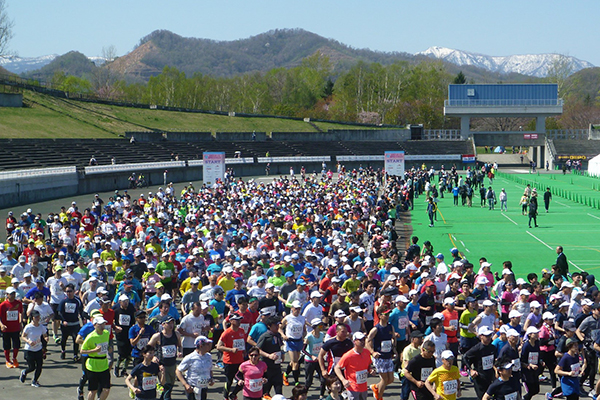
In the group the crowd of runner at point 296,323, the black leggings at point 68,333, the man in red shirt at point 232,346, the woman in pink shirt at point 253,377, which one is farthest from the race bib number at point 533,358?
the black leggings at point 68,333

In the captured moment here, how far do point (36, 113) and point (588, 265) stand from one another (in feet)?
209

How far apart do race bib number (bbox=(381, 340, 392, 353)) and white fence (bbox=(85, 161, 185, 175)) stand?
42.6m

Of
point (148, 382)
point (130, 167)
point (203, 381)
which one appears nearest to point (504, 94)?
point (130, 167)

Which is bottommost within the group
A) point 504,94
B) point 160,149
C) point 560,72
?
point 160,149

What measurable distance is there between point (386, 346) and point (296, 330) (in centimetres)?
148

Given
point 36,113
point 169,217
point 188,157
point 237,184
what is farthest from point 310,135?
point 169,217

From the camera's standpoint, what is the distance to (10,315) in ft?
42.4

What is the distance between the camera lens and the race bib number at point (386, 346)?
11.0 metres

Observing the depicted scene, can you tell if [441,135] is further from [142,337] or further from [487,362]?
[142,337]

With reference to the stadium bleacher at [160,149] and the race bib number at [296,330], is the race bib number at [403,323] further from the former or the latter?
the stadium bleacher at [160,149]

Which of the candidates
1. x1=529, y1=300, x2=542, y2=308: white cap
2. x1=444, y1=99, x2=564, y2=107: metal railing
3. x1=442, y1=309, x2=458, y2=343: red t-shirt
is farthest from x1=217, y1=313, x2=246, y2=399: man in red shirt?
x1=444, y1=99, x2=564, y2=107: metal railing

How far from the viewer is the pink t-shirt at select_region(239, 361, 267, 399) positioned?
9367 mm

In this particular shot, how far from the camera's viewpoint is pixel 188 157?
228ft

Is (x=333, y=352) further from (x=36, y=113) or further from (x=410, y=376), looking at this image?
(x=36, y=113)
